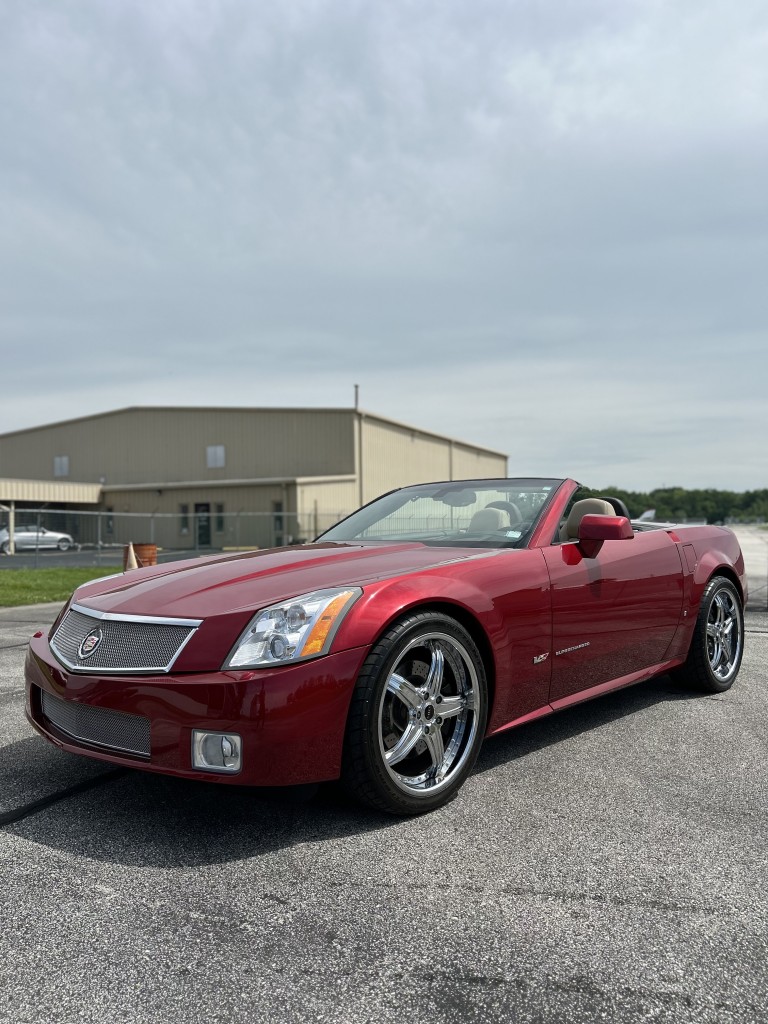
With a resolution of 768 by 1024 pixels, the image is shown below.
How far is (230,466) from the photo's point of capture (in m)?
40.8

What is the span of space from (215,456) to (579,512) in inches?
1505

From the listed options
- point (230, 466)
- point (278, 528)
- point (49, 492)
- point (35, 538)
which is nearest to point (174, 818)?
point (35, 538)

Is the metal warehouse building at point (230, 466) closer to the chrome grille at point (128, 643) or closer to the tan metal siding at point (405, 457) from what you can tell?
the tan metal siding at point (405, 457)

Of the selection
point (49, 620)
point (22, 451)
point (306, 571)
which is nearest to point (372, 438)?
point (22, 451)

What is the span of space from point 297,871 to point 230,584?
110 cm

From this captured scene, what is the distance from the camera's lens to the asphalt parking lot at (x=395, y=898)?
6.33 feet

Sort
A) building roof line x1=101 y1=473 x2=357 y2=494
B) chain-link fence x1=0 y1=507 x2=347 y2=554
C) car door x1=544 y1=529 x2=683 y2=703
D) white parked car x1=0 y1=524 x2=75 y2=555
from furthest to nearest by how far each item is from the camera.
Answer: building roof line x1=101 y1=473 x2=357 y2=494 → chain-link fence x1=0 y1=507 x2=347 y2=554 → white parked car x1=0 y1=524 x2=75 y2=555 → car door x1=544 y1=529 x2=683 y2=703

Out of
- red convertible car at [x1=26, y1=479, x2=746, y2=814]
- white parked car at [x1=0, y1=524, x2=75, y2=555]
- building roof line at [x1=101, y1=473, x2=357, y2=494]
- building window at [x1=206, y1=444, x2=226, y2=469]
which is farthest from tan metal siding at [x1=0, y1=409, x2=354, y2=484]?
red convertible car at [x1=26, y1=479, x2=746, y2=814]

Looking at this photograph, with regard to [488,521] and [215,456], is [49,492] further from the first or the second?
[488,521]

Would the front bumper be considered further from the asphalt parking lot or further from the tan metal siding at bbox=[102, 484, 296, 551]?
the tan metal siding at bbox=[102, 484, 296, 551]

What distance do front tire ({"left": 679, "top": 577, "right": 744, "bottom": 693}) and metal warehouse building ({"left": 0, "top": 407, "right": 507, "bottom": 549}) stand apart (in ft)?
91.0

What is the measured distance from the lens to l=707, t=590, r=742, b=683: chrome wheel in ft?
16.8

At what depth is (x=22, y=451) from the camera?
4756 centimetres

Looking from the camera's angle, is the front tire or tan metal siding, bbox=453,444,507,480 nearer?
the front tire
